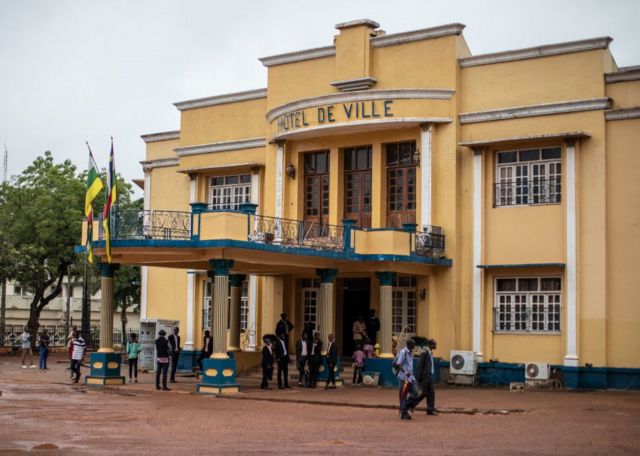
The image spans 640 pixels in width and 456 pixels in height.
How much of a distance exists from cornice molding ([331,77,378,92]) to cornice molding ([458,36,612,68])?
268 cm

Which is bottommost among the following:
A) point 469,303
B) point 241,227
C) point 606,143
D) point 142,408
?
point 142,408

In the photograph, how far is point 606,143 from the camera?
25.3 m

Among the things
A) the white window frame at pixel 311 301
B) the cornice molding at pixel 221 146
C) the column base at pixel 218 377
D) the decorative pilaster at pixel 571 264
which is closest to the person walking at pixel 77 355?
the column base at pixel 218 377

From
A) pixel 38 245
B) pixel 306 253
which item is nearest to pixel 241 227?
pixel 306 253

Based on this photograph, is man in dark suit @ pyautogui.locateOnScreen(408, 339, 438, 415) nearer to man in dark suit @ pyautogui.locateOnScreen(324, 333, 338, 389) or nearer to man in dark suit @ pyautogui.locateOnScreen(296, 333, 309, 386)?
man in dark suit @ pyautogui.locateOnScreen(324, 333, 338, 389)

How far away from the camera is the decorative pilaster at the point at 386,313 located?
85.6 ft

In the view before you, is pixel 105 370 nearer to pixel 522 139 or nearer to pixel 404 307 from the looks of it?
pixel 404 307

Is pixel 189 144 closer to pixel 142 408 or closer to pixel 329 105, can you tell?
pixel 329 105

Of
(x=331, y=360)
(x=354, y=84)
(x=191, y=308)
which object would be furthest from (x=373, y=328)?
(x=191, y=308)

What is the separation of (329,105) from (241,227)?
603 cm

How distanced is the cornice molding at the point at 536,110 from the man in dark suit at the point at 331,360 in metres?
7.23

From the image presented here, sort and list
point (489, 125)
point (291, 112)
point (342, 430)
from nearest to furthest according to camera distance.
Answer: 1. point (342, 430)
2. point (489, 125)
3. point (291, 112)

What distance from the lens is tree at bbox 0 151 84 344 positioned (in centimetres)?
4309

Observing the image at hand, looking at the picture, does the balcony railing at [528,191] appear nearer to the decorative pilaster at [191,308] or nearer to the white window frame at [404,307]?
the white window frame at [404,307]
